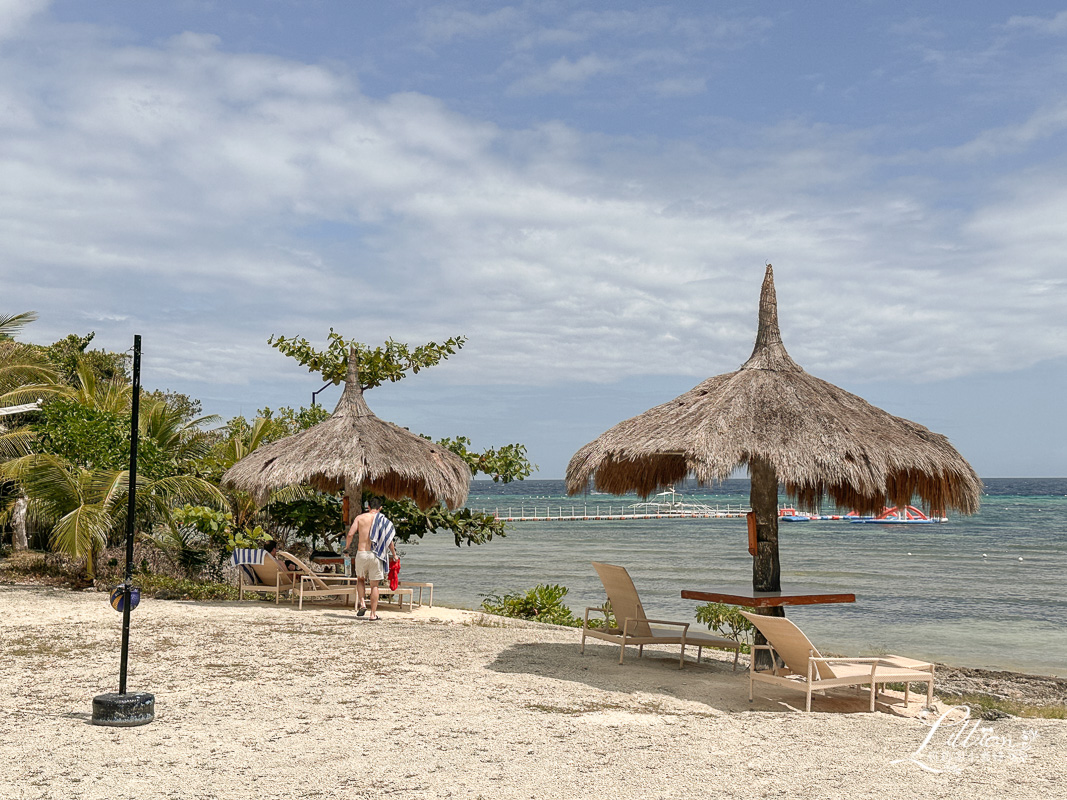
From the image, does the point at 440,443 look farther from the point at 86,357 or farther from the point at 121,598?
the point at 86,357

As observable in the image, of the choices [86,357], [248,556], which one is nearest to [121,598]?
[248,556]

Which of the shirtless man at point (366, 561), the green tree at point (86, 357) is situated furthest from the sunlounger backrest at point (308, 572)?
the green tree at point (86, 357)

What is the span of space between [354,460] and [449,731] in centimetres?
578

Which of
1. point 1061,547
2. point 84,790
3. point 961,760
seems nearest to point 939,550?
point 1061,547

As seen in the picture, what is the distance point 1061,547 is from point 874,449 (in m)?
33.3

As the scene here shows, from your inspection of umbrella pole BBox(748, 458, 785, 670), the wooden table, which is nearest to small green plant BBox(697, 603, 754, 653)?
umbrella pole BBox(748, 458, 785, 670)

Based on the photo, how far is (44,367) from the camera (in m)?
17.1

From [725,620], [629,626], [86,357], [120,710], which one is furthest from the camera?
[86,357]

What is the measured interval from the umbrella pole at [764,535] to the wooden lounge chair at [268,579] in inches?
219

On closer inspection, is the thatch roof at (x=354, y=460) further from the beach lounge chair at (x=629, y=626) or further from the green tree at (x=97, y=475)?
the beach lounge chair at (x=629, y=626)

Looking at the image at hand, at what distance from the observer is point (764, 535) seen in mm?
7129

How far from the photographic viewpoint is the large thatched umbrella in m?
6.64

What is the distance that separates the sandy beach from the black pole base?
0.25 feet

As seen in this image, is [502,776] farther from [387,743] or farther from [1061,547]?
[1061,547]
